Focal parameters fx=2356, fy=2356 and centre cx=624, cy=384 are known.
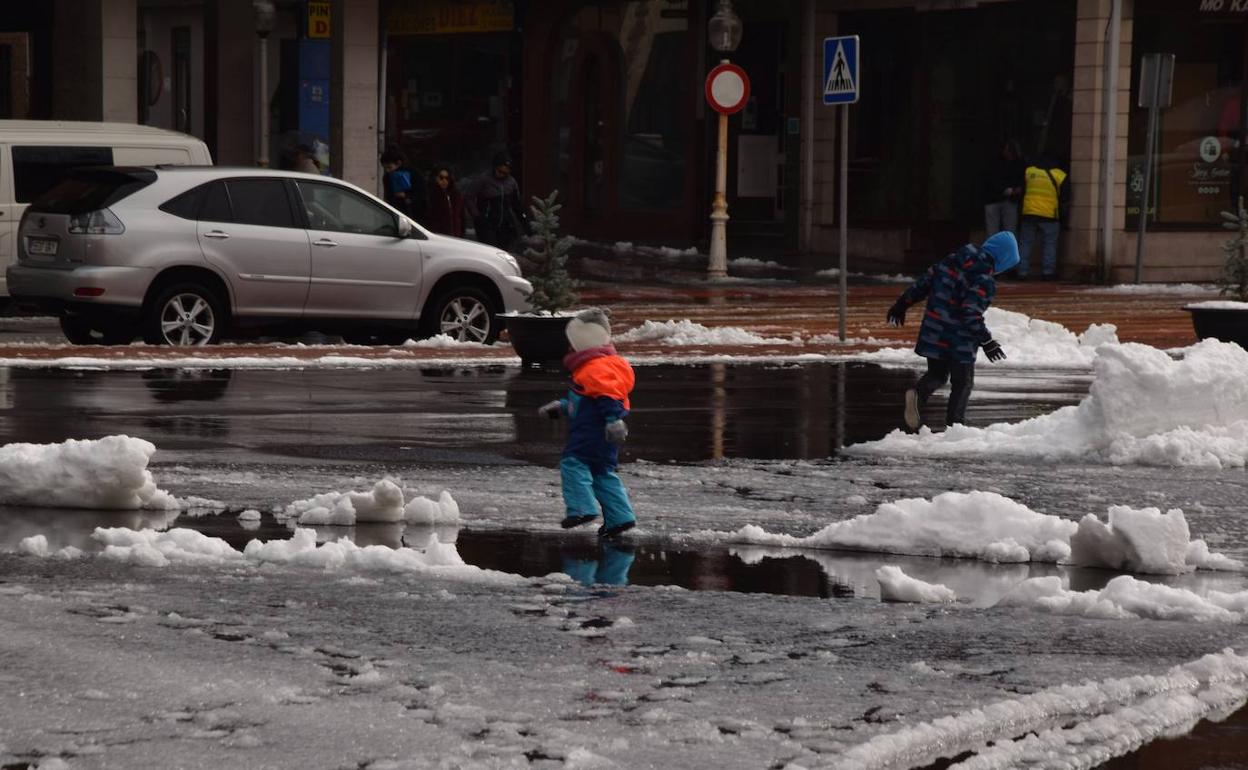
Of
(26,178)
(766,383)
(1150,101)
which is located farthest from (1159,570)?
(1150,101)

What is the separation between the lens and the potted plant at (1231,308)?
64.0ft

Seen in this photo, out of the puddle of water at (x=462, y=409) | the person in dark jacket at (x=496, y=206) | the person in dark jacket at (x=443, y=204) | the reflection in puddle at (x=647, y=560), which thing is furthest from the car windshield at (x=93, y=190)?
the person in dark jacket at (x=496, y=206)

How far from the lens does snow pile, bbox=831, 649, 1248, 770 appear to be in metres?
5.96

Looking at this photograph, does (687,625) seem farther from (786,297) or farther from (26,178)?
(786,297)

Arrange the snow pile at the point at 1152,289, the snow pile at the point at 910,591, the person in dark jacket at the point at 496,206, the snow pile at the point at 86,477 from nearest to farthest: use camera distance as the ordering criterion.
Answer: the snow pile at the point at 910,591 < the snow pile at the point at 86,477 < the snow pile at the point at 1152,289 < the person in dark jacket at the point at 496,206

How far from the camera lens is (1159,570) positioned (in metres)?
9.11

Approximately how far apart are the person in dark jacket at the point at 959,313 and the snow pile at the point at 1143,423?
0.85 m

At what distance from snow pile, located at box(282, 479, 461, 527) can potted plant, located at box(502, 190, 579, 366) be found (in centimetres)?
873

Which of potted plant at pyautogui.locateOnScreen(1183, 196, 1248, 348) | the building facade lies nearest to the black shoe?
potted plant at pyautogui.locateOnScreen(1183, 196, 1248, 348)

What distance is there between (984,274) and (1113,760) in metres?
8.44

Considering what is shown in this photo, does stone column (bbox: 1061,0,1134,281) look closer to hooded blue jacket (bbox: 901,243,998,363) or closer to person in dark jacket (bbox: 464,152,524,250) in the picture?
person in dark jacket (bbox: 464,152,524,250)

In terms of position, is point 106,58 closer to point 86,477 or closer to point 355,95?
point 355,95

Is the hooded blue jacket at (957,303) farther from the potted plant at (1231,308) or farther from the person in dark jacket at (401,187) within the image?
the person in dark jacket at (401,187)

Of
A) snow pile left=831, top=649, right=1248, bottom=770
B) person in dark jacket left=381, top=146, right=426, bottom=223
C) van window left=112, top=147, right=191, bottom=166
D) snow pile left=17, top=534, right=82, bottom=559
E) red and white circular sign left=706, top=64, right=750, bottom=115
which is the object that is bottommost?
snow pile left=17, top=534, right=82, bottom=559
